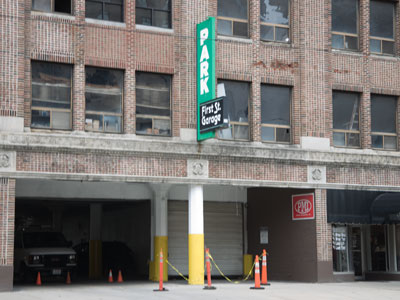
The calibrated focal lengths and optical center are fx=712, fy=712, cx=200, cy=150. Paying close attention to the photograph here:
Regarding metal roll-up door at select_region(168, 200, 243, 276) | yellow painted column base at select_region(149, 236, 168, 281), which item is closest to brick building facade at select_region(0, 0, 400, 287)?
metal roll-up door at select_region(168, 200, 243, 276)

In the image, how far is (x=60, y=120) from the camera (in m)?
22.6

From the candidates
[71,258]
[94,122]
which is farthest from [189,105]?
[71,258]

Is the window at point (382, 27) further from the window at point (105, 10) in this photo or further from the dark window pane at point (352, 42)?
the window at point (105, 10)

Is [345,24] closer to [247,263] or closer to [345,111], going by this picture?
[345,111]

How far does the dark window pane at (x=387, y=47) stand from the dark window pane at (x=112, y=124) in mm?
11233

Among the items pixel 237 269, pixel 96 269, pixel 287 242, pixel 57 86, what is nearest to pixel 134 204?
pixel 96 269

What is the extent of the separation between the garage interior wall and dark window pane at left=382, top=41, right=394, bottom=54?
6.66 metres

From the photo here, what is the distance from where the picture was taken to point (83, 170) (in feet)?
72.9

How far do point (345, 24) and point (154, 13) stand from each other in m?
7.79

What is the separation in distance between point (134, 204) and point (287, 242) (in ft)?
24.0

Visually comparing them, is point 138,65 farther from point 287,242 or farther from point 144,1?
point 287,242

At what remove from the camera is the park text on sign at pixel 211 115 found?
22141mm

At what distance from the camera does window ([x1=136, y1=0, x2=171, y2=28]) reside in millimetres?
24078

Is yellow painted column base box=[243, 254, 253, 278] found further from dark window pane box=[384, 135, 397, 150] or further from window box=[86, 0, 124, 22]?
window box=[86, 0, 124, 22]
